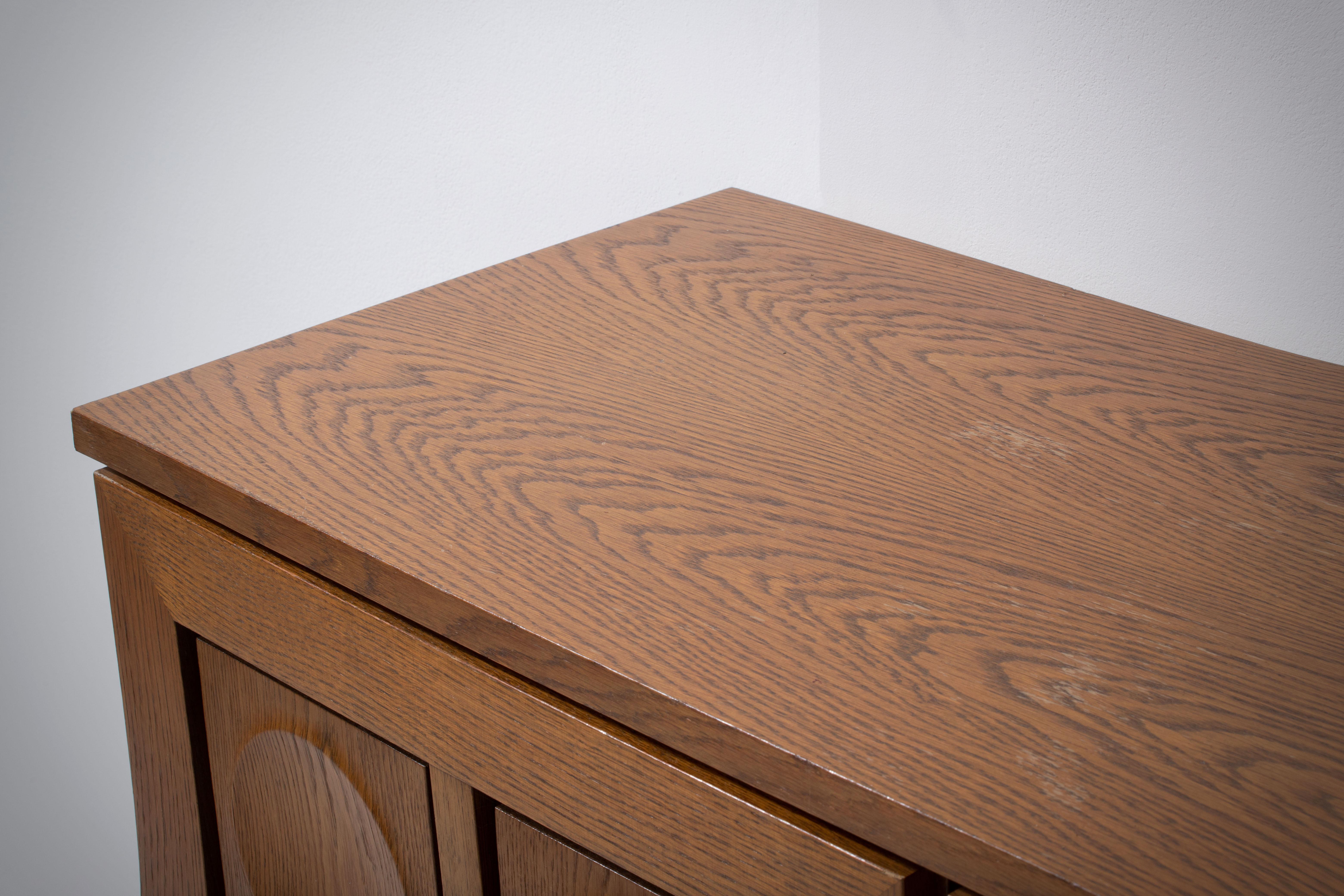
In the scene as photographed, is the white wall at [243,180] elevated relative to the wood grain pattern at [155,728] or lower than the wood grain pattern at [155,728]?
elevated

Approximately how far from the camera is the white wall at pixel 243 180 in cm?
86

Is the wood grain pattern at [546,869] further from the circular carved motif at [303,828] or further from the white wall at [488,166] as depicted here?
the white wall at [488,166]

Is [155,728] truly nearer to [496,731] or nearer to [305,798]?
[305,798]

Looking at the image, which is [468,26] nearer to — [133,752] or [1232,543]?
[133,752]

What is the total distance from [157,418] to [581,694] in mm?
248

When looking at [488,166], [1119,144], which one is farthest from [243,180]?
[1119,144]

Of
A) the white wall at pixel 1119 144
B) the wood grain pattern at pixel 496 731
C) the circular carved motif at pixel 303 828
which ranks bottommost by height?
the circular carved motif at pixel 303 828

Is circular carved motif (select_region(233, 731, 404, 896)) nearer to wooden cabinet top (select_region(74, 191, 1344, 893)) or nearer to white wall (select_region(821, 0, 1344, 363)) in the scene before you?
wooden cabinet top (select_region(74, 191, 1344, 893))

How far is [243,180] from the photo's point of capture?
3.76 feet

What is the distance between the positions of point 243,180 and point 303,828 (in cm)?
78

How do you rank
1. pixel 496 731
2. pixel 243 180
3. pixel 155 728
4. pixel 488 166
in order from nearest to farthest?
pixel 496 731 < pixel 155 728 < pixel 488 166 < pixel 243 180

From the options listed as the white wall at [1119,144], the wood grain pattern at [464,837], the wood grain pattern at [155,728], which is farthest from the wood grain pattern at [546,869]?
the white wall at [1119,144]

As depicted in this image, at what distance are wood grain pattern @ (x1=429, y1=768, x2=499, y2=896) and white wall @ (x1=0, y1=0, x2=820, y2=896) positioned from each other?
0.49 metres

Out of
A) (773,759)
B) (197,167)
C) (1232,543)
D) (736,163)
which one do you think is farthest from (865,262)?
(197,167)
